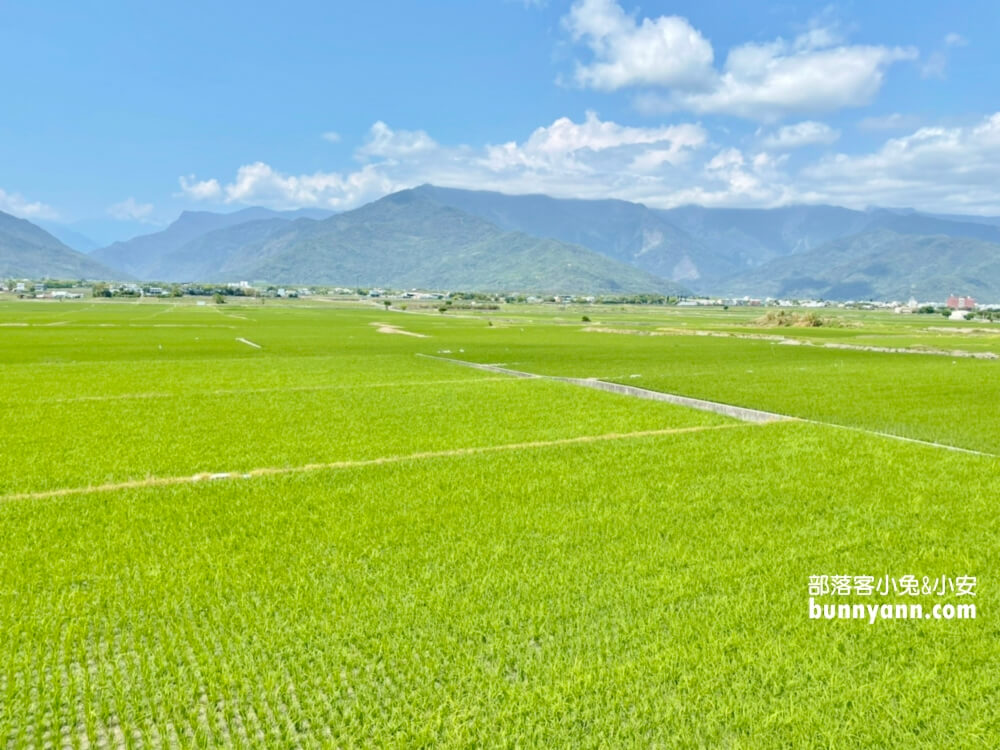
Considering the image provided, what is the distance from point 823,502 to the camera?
10070 millimetres

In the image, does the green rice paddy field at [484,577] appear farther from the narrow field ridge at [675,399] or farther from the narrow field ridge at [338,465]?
the narrow field ridge at [675,399]

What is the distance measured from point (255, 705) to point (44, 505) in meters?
7.22

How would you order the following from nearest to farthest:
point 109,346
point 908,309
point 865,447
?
point 865,447 → point 109,346 → point 908,309

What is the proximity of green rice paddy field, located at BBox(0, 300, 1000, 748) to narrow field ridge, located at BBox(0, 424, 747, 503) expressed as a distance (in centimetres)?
11

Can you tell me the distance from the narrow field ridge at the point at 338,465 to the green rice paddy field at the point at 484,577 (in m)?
0.11

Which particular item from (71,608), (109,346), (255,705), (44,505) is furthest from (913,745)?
(109,346)

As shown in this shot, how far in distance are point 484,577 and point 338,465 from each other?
6093 mm

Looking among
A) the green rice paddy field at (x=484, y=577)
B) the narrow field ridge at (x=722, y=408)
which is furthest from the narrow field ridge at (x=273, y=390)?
the narrow field ridge at (x=722, y=408)

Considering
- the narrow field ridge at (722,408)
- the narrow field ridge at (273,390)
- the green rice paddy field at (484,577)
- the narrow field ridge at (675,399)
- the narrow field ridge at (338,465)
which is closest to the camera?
the green rice paddy field at (484,577)

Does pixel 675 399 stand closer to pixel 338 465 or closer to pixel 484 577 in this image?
pixel 338 465

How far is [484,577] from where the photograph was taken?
7.30 m

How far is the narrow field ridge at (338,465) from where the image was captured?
10.6m

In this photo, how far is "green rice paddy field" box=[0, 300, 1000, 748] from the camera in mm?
4871

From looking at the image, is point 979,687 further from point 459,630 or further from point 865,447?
point 865,447
